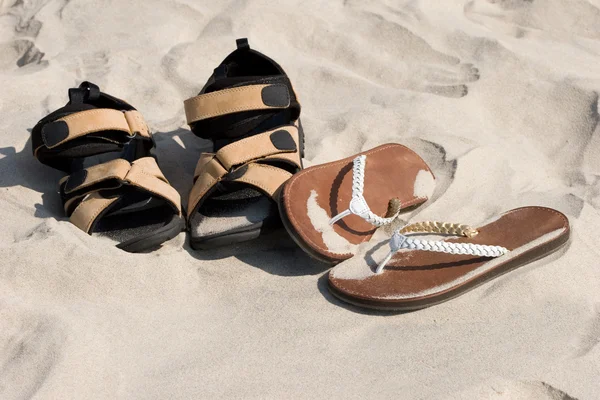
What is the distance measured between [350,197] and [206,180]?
442 millimetres

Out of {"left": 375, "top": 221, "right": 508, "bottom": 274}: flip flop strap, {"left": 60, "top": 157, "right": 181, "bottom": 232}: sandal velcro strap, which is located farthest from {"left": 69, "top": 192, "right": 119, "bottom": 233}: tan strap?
{"left": 375, "top": 221, "right": 508, "bottom": 274}: flip flop strap

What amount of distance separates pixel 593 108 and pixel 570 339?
4.14 ft

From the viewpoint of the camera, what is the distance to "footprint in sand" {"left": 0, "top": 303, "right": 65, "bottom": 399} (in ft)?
4.71

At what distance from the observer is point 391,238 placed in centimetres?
185

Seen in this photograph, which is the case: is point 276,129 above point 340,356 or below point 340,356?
above

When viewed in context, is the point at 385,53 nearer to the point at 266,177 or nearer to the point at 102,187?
the point at 266,177

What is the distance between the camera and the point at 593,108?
2521 millimetres

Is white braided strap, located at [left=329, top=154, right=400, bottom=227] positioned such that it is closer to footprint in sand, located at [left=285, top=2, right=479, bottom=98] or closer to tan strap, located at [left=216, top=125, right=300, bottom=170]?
tan strap, located at [left=216, top=125, right=300, bottom=170]

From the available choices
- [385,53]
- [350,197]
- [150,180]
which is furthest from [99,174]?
[385,53]

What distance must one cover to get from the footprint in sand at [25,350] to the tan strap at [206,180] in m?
0.58

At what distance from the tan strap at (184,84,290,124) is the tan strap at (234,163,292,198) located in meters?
0.22

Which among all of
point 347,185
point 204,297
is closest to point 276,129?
point 347,185

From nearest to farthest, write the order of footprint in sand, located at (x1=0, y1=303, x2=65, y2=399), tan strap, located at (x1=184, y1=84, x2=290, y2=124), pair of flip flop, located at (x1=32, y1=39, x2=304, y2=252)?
1. footprint in sand, located at (x1=0, y1=303, x2=65, y2=399)
2. pair of flip flop, located at (x1=32, y1=39, x2=304, y2=252)
3. tan strap, located at (x1=184, y1=84, x2=290, y2=124)

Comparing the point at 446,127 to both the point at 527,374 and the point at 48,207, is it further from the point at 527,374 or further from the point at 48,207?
the point at 48,207
